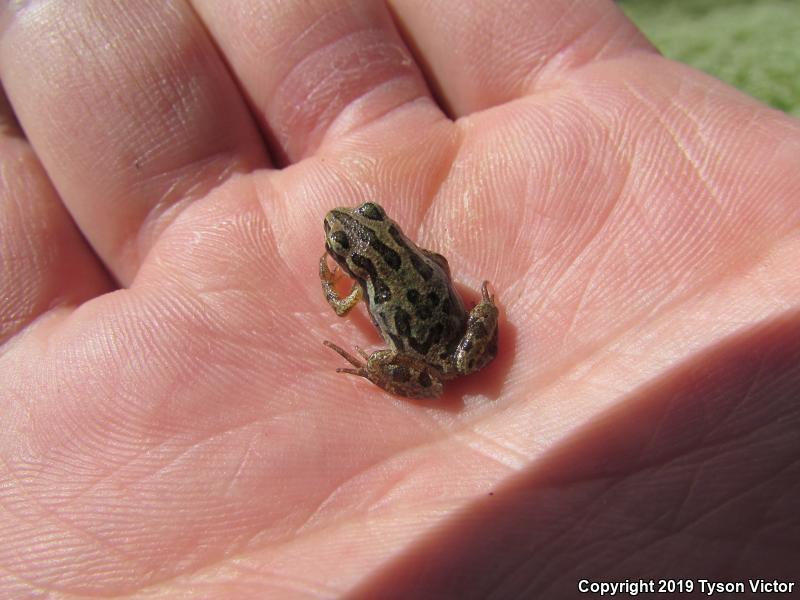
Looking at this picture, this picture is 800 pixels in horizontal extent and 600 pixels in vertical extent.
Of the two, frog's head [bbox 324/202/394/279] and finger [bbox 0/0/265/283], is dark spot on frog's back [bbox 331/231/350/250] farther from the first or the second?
finger [bbox 0/0/265/283]

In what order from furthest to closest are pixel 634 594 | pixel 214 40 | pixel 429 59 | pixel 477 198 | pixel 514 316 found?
pixel 429 59
pixel 214 40
pixel 477 198
pixel 514 316
pixel 634 594

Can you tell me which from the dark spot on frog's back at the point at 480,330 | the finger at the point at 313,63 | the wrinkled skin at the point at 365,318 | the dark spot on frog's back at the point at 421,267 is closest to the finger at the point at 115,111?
the wrinkled skin at the point at 365,318

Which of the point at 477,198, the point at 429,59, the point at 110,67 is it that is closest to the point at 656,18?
the point at 429,59

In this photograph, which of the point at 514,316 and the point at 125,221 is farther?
the point at 125,221

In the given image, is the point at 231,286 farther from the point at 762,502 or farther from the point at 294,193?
the point at 762,502

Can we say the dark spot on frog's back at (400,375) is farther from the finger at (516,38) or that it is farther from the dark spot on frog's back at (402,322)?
the finger at (516,38)

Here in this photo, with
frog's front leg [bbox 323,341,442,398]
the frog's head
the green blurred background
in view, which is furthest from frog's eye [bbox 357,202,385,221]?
the green blurred background

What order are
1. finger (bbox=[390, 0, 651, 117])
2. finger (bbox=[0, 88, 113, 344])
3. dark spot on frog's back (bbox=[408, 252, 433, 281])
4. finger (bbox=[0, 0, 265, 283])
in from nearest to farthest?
dark spot on frog's back (bbox=[408, 252, 433, 281])
finger (bbox=[0, 88, 113, 344])
finger (bbox=[0, 0, 265, 283])
finger (bbox=[390, 0, 651, 117])
